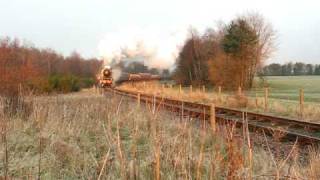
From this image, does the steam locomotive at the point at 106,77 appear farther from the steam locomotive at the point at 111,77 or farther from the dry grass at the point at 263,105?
the dry grass at the point at 263,105

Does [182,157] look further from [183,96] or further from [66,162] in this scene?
[183,96]

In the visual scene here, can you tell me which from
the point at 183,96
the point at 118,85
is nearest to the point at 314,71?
the point at 118,85

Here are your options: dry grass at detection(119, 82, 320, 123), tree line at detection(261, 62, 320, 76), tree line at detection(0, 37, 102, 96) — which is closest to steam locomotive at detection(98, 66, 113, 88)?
tree line at detection(0, 37, 102, 96)

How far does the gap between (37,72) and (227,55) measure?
73.2 feet

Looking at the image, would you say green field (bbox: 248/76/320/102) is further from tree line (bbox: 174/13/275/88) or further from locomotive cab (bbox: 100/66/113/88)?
locomotive cab (bbox: 100/66/113/88)

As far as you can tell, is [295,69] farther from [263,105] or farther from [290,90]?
[263,105]

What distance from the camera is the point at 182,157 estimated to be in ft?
20.9

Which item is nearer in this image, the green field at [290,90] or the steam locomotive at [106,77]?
the green field at [290,90]

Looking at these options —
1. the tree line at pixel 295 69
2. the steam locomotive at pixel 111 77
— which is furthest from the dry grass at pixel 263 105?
the tree line at pixel 295 69

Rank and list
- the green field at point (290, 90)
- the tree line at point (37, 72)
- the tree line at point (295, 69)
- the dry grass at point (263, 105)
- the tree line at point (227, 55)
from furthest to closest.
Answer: the tree line at point (295, 69), the tree line at point (227, 55), the green field at point (290, 90), the tree line at point (37, 72), the dry grass at point (263, 105)

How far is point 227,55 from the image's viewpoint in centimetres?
6231

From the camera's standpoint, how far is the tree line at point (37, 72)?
37.3 metres

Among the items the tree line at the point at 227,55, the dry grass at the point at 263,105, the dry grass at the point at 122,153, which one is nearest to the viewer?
the dry grass at the point at 122,153

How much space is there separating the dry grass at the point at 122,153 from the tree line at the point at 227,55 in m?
48.0
